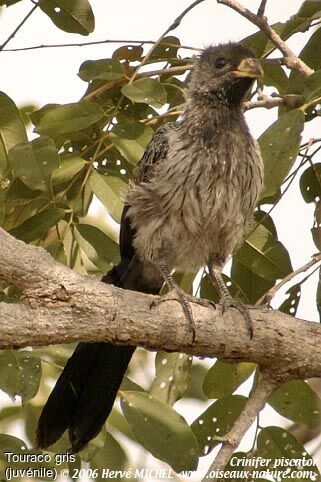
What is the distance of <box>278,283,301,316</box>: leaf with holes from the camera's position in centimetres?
398

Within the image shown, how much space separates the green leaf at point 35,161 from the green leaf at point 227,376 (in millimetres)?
1172

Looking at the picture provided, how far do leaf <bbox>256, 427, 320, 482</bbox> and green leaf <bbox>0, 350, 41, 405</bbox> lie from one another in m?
1.02

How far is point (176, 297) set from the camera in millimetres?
3672

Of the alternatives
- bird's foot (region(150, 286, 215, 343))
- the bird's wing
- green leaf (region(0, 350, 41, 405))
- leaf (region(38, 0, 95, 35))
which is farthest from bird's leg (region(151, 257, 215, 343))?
leaf (region(38, 0, 95, 35))

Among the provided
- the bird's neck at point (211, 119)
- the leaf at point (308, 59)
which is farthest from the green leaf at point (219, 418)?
the leaf at point (308, 59)

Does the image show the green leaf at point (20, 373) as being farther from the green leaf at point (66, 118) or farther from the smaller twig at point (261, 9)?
the smaller twig at point (261, 9)

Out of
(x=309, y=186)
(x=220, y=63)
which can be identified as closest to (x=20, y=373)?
(x=309, y=186)

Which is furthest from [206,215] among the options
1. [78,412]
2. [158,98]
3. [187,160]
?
[78,412]

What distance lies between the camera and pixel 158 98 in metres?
3.78

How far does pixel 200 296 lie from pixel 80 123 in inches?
42.9

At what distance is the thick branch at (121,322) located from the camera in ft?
10.5

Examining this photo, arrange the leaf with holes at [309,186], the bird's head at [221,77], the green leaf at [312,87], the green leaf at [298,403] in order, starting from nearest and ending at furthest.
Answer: the green leaf at [312,87], the green leaf at [298,403], the leaf with holes at [309,186], the bird's head at [221,77]

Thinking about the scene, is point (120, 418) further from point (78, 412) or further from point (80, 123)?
point (80, 123)

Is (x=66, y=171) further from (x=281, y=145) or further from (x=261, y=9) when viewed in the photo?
(x=261, y=9)
